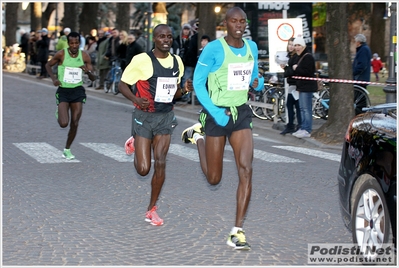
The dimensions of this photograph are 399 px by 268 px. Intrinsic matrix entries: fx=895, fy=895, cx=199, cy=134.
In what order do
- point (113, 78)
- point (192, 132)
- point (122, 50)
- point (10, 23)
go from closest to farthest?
point (192, 132) < point (122, 50) < point (113, 78) < point (10, 23)

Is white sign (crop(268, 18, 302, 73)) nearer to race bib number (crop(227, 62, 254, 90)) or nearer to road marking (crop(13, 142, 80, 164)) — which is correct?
road marking (crop(13, 142, 80, 164))

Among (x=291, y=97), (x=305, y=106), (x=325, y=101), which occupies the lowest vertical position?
(x=325, y=101)

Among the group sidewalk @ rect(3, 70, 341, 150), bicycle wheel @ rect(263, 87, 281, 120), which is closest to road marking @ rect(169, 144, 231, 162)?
sidewalk @ rect(3, 70, 341, 150)

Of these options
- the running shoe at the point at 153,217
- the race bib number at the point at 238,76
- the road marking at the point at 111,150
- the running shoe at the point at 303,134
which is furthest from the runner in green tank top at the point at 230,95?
the running shoe at the point at 303,134

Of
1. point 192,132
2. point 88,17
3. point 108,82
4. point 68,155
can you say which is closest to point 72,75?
point 68,155

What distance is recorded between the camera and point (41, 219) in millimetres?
8422

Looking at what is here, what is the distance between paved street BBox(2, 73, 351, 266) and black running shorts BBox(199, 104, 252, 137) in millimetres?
897

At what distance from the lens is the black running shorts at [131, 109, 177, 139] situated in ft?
27.7

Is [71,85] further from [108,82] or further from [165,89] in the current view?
[108,82]

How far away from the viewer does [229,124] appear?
761 cm

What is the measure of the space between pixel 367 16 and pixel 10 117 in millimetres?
35863

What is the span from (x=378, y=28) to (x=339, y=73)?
2696cm

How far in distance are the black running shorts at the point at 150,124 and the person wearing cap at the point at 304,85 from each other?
8367 millimetres

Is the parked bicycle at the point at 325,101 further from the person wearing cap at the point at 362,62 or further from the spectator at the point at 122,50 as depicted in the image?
the spectator at the point at 122,50
